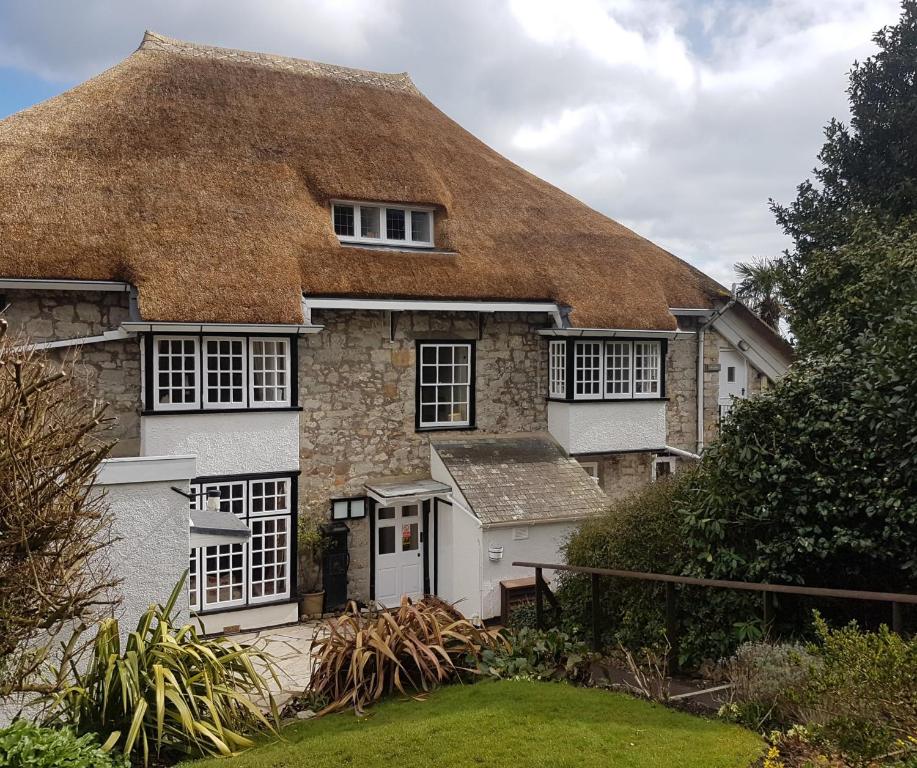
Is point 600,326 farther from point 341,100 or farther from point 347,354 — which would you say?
point 341,100

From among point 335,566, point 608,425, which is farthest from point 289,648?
point 608,425

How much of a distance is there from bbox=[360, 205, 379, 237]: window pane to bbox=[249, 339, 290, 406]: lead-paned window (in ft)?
11.2

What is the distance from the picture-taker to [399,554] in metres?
14.4

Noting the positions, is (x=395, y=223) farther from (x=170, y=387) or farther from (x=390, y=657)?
(x=390, y=657)

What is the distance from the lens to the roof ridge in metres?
16.2

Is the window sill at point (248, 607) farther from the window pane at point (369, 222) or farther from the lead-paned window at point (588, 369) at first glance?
the window pane at point (369, 222)

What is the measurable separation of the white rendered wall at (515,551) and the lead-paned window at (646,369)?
13.6 feet

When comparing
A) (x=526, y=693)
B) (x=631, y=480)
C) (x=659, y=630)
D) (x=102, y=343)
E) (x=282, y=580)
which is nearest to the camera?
(x=526, y=693)

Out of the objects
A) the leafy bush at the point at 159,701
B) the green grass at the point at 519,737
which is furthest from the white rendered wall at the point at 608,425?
the leafy bush at the point at 159,701

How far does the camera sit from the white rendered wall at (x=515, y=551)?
1255 centimetres

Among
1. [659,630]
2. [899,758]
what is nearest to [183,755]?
[659,630]

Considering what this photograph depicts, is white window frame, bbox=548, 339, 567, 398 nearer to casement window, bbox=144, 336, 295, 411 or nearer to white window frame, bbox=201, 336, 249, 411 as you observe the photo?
casement window, bbox=144, 336, 295, 411

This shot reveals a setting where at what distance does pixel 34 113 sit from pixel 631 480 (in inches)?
552

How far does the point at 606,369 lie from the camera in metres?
15.4
